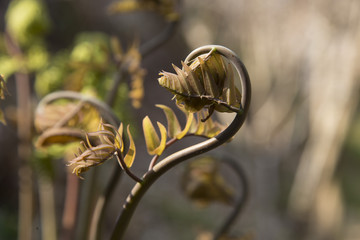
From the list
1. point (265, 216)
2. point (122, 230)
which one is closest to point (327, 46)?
point (265, 216)

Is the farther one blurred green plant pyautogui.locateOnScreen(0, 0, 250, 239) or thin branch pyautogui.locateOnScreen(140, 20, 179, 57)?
thin branch pyautogui.locateOnScreen(140, 20, 179, 57)

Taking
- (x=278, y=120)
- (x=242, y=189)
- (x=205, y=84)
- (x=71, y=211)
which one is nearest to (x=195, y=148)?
(x=205, y=84)

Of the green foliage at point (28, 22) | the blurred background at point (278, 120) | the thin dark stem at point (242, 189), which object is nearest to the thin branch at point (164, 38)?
the thin dark stem at point (242, 189)

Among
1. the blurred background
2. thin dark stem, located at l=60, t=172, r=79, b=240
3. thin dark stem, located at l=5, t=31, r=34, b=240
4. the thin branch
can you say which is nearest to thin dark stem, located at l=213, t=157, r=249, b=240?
the thin branch

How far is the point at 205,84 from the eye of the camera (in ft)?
1.08

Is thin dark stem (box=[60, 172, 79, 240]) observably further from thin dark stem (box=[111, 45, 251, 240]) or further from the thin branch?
thin dark stem (box=[111, 45, 251, 240])

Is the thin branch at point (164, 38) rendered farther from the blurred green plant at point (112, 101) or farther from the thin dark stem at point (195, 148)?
the thin dark stem at point (195, 148)

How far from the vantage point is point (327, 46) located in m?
2.10

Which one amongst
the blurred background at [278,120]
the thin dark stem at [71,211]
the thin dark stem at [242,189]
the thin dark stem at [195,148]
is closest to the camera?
the thin dark stem at [195,148]

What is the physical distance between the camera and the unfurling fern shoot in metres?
0.32

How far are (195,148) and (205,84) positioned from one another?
52 mm

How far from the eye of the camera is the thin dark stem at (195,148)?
0.31m

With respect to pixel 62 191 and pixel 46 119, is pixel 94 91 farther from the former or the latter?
pixel 62 191

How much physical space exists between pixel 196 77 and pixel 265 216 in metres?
2.27
